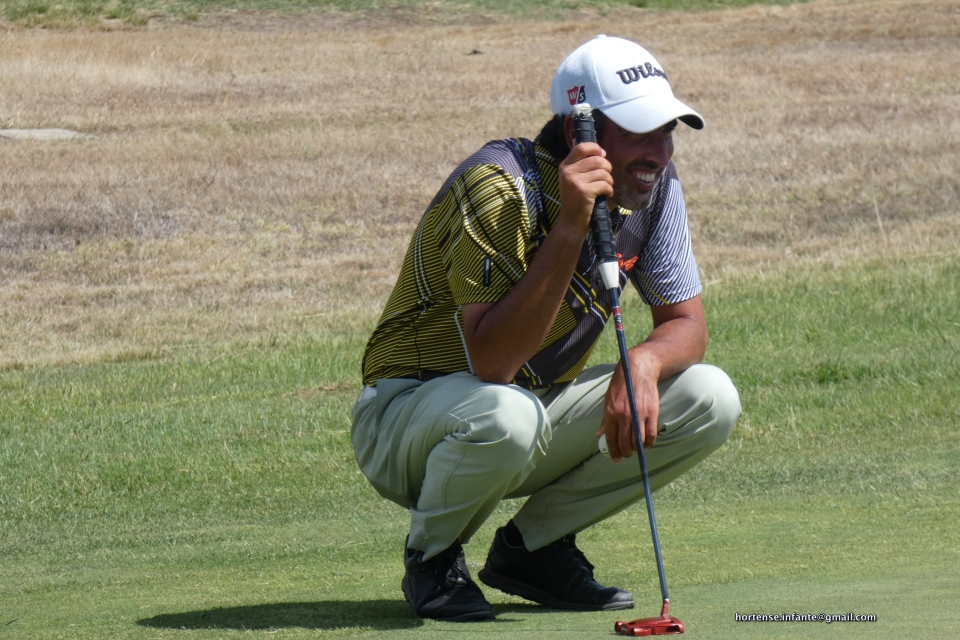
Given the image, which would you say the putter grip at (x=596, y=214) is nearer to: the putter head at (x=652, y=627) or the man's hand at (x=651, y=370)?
Result: the man's hand at (x=651, y=370)

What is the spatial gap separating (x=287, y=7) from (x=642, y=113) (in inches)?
1252

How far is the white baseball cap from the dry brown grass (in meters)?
9.50

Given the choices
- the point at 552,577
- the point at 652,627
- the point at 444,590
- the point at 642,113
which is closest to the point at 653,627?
the point at 652,627

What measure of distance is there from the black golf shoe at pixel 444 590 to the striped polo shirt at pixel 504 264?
554 millimetres

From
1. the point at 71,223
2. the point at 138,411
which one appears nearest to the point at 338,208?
the point at 71,223

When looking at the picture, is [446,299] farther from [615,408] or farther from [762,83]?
[762,83]

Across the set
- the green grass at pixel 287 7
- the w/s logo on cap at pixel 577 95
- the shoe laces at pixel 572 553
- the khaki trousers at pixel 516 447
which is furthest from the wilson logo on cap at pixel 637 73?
the green grass at pixel 287 7

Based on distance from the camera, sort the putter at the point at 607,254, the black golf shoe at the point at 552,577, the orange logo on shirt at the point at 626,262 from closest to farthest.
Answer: the putter at the point at 607,254 < the black golf shoe at the point at 552,577 < the orange logo on shirt at the point at 626,262

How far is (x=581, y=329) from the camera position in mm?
4602

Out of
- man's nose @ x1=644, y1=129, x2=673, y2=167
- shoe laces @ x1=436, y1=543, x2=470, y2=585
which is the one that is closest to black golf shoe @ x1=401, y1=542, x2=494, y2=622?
shoe laces @ x1=436, y1=543, x2=470, y2=585

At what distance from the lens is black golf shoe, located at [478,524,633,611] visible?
450cm

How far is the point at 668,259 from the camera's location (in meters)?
4.70

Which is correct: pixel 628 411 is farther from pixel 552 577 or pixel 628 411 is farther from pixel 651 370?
pixel 552 577

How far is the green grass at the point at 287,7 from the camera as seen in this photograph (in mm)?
30656
